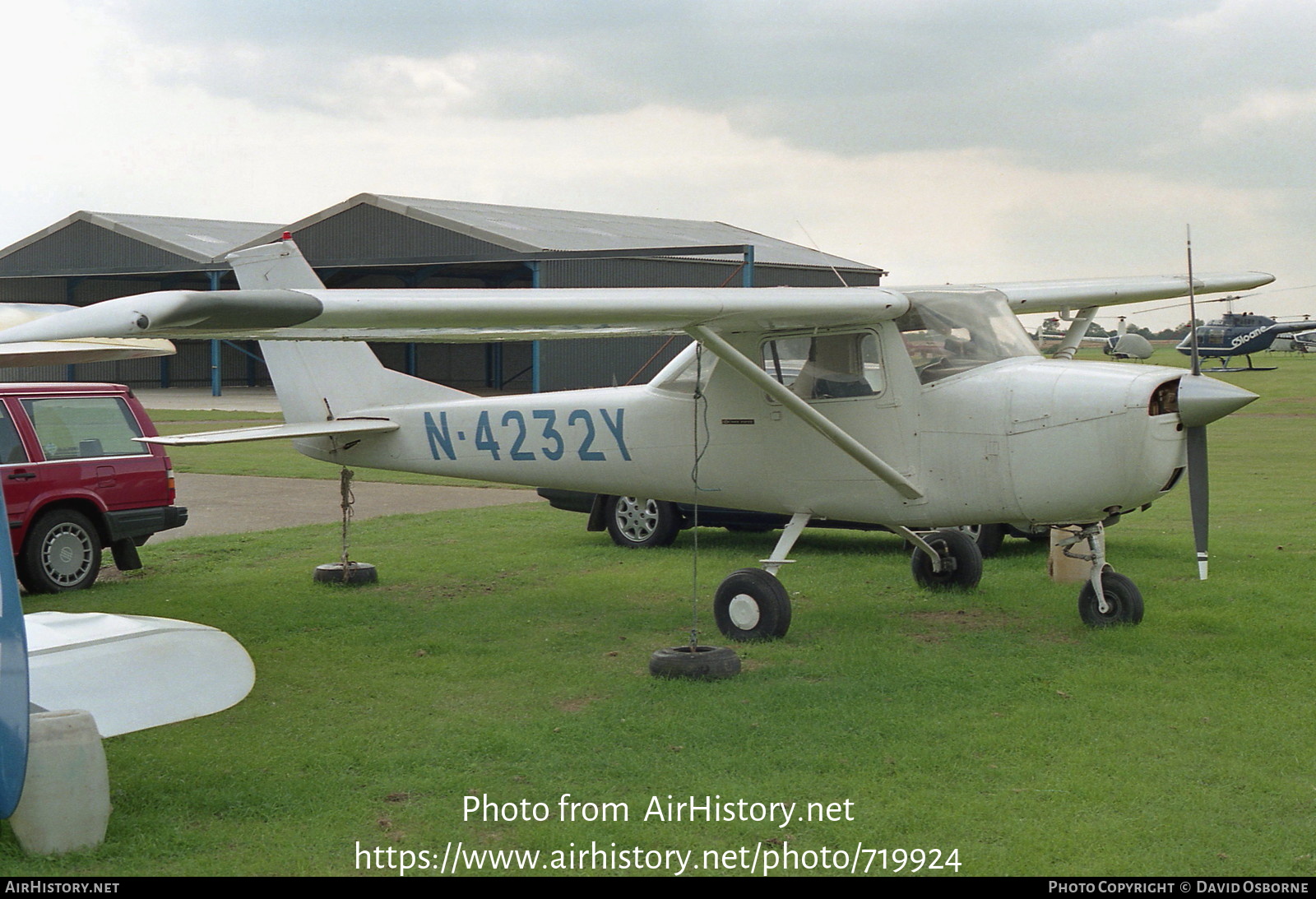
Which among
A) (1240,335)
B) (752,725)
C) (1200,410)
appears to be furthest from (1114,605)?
(1240,335)

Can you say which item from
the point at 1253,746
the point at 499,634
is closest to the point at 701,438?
the point at 499,634

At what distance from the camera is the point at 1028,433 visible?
8195 mm

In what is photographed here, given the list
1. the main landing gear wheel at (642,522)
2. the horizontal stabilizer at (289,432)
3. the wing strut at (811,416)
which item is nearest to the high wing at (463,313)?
the wing strut at (811,416)

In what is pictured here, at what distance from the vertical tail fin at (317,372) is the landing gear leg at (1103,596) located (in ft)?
18.3

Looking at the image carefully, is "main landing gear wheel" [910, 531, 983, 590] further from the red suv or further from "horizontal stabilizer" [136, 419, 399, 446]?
the red suv

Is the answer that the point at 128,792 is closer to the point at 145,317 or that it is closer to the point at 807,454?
the point at 145,317

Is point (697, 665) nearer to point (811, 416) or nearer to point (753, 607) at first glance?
point (753, 607)

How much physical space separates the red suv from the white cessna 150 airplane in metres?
1.82

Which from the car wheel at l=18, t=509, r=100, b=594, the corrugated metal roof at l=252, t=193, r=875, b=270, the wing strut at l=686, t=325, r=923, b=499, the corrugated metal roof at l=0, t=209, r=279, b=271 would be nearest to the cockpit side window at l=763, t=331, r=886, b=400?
the wing strut at l=686, t=325, r=923, b=499

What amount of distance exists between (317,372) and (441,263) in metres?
26.5

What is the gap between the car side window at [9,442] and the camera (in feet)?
34.9

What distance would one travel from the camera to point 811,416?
28.0 ft

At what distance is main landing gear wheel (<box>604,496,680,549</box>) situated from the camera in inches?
520
